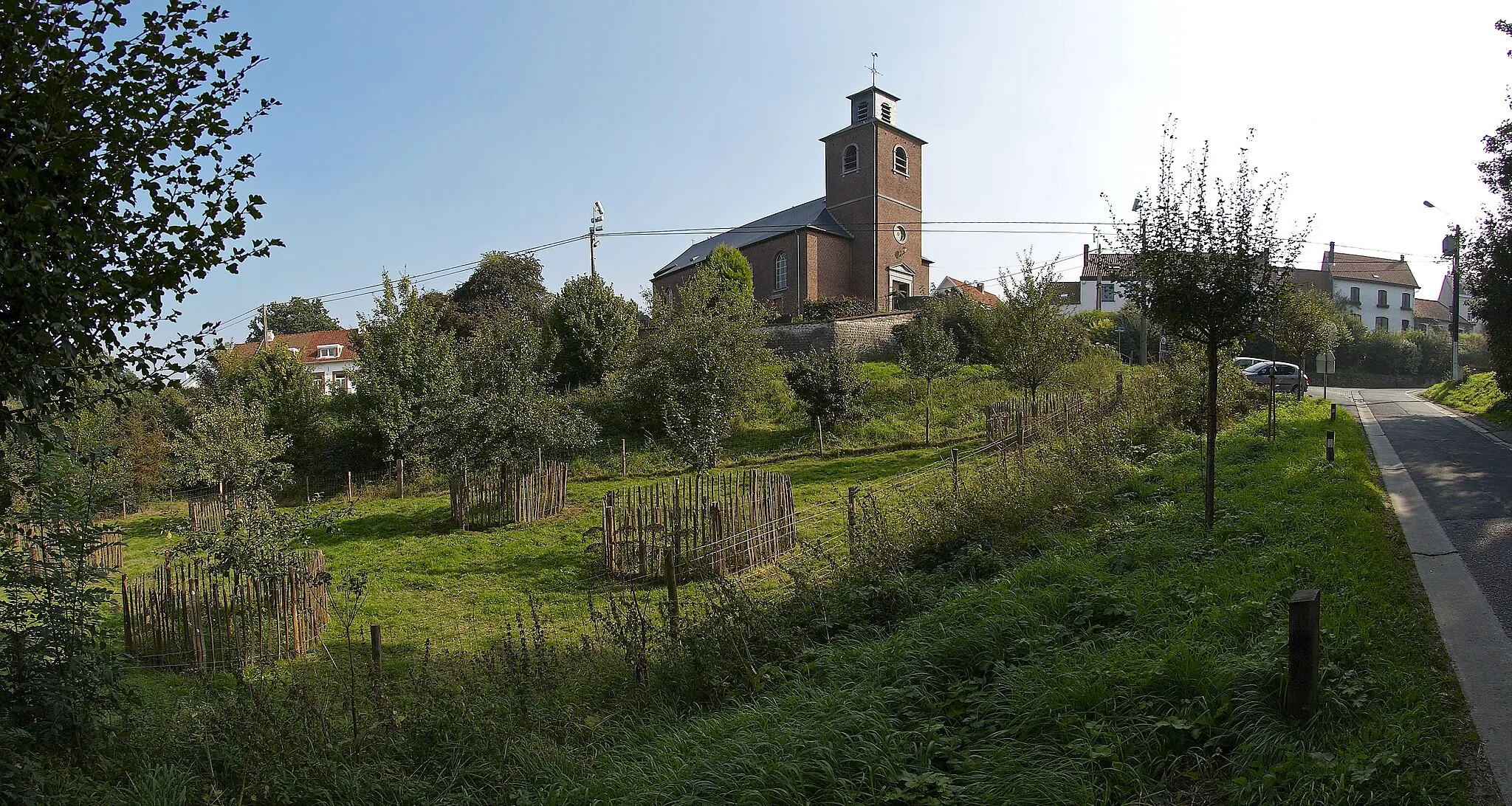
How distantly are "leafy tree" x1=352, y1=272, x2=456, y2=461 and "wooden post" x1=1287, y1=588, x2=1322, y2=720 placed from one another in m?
22.2

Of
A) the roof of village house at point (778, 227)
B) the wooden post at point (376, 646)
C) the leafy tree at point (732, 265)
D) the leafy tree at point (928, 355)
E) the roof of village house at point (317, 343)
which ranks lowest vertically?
the wooden post at point (376, 646)

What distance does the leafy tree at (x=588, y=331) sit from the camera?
103 ft

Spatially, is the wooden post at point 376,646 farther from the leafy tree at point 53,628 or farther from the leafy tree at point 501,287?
the leafy tree at point 501,287

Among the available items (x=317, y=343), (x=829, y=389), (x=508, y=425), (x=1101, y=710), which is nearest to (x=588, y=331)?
(x=829, y=389)

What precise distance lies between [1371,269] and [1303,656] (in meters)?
79.4

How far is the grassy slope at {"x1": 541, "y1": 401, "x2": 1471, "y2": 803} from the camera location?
3.68m

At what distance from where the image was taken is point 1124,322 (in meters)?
43.2

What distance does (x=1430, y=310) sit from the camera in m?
70.0

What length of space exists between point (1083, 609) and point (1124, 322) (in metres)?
41.9

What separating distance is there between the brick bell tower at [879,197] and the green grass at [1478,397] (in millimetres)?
21798

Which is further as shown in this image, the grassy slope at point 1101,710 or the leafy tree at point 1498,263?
the leafy tree at point 1498,263

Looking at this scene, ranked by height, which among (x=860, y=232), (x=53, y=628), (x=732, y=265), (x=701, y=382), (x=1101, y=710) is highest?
(x=860, y=232)

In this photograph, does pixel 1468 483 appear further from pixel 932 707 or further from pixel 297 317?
pixel 297 317

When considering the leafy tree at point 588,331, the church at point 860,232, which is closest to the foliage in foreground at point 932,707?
the leafy tree at point 588,331
